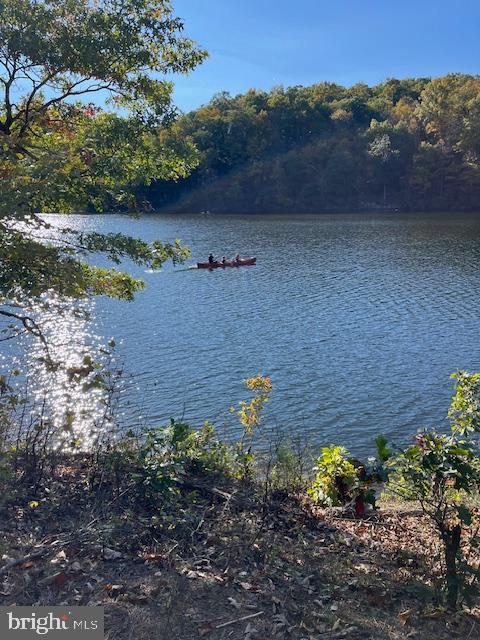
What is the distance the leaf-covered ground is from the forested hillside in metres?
86.2

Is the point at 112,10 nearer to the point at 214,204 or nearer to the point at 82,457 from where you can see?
the point at 82,457

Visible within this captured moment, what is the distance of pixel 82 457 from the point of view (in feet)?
27.3

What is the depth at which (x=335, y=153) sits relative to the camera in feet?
309

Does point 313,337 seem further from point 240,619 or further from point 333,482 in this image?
point 240,619

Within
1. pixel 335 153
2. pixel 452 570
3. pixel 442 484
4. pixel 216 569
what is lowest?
pixel 216 569

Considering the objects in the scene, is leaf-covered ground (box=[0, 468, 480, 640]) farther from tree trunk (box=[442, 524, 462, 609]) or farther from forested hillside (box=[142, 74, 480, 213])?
forested hillside (box=[142, 74, 480, 213])

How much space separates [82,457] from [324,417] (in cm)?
814

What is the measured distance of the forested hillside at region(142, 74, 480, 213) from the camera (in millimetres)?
88000

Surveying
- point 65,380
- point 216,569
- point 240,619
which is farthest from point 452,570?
point 65,380

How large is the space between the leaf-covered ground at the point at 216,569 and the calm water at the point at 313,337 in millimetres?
7168

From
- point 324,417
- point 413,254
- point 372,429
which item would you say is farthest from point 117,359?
point 413,254

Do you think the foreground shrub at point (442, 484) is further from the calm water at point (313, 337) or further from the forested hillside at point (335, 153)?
the forested hillside at point (335, 153)

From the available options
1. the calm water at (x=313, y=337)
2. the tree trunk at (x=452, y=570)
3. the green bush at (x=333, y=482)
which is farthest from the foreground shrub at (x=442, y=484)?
the calm water at (x=313, y=337)

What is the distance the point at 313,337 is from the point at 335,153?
77735 millimetres
